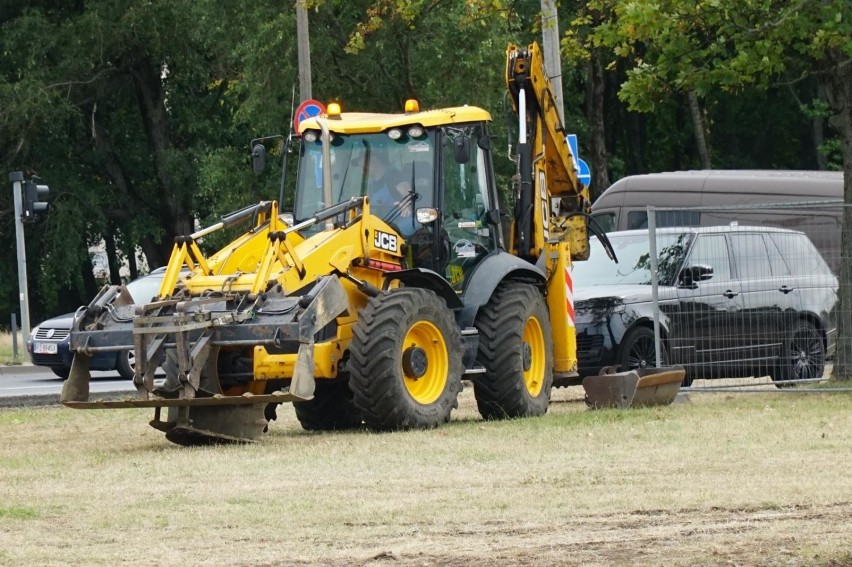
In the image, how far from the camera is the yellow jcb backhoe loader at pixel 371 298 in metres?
13.0

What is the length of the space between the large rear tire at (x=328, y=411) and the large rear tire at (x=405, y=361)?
4.03 feet

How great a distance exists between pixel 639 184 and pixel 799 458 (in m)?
19.3

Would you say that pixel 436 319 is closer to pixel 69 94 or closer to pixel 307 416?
pixel 307 416

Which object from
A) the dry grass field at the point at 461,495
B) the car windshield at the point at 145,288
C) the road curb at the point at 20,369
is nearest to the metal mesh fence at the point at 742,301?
the dry grass field at the point at 461,495

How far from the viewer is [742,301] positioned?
1747 cm

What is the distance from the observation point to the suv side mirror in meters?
17.4

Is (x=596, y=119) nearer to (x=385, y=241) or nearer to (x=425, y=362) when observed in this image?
(x=385, y=241)

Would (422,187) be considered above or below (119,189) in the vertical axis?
below

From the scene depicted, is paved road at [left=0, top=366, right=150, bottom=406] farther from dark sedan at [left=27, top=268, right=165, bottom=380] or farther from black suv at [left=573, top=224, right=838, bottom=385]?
black suv at [left=573, top=224, right=838, bottom=385]

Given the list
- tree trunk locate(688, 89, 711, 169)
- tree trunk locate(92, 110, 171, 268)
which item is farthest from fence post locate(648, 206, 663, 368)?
tree trunk locate(92, 110, 171, 268)

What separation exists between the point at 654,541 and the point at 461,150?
700 cm

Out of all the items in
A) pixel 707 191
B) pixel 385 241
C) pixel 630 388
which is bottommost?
pixel 630 388

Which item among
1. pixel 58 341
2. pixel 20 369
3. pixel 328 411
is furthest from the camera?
pixel 20 369

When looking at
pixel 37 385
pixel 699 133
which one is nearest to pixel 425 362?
pixel 37 385
